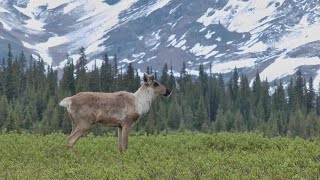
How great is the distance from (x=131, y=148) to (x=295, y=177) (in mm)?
8751

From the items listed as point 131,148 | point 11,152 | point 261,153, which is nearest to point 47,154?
point 11,152

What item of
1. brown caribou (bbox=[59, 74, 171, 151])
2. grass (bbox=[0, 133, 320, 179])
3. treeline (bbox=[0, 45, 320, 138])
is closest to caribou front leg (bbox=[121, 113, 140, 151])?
brown caribou (bbox=[59, 74, 171, 151])

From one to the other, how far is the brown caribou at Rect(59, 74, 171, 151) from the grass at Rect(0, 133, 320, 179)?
0.67m

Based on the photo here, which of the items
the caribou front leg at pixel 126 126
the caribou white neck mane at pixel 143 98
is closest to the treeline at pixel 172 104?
the caribou white neck mane at pixel 143 98

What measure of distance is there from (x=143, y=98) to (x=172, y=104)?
454 feet

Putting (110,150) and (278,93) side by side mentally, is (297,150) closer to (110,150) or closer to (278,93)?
(110,150)

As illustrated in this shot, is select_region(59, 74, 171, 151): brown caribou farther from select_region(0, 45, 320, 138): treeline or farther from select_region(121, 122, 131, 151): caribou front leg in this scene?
select_region(0, 45, 320, 138): treeline

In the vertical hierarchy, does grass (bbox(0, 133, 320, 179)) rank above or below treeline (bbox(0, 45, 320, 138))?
below

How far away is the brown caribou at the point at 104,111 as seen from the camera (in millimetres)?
23261

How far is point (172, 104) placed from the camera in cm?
Result: 16362

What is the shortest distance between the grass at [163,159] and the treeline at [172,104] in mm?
92141

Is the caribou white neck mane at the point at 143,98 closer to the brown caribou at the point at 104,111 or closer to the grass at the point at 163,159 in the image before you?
the brown caribou at the point at 104,111

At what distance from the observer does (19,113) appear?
128 m

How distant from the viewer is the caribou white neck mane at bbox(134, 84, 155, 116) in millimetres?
24750
